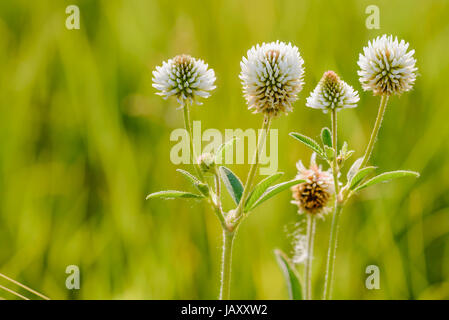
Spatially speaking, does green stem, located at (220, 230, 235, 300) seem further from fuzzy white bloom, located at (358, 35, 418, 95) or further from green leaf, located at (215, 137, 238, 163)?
fuzzy white bloom, located at (358, 35, 418, 95)

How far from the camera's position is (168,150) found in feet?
8.92

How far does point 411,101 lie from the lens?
2.98 m

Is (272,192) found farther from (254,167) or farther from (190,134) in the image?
(190,134)

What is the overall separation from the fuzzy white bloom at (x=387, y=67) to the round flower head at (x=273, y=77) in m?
0.19

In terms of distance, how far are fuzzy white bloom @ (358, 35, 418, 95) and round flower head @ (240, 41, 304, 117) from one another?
0.64ft

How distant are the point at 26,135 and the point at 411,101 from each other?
2.28 m

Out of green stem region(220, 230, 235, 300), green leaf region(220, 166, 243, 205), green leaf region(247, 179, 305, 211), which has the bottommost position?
green stem region(220, 230, 235, 300)

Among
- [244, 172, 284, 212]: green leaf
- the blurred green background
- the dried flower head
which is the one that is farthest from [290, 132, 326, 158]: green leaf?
the blurred green background

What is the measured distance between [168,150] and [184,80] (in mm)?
1368

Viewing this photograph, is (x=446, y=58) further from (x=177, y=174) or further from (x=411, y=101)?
(x=177, y=174)

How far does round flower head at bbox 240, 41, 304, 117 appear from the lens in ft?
4.30

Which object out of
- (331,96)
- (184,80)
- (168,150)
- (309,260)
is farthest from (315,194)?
(168,150)

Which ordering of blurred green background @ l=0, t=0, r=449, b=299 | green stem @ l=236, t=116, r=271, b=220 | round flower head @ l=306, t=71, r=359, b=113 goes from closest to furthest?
green stem @ l=236, t=116, r=271, b=220, round flower head @ l=306, t=71, r=359, b=113, blurred green background @ l=0, t=0, r=449, b=299

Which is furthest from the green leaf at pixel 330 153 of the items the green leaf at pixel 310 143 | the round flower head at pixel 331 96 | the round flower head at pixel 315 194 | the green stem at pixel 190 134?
the green stem at pixel 190 134
